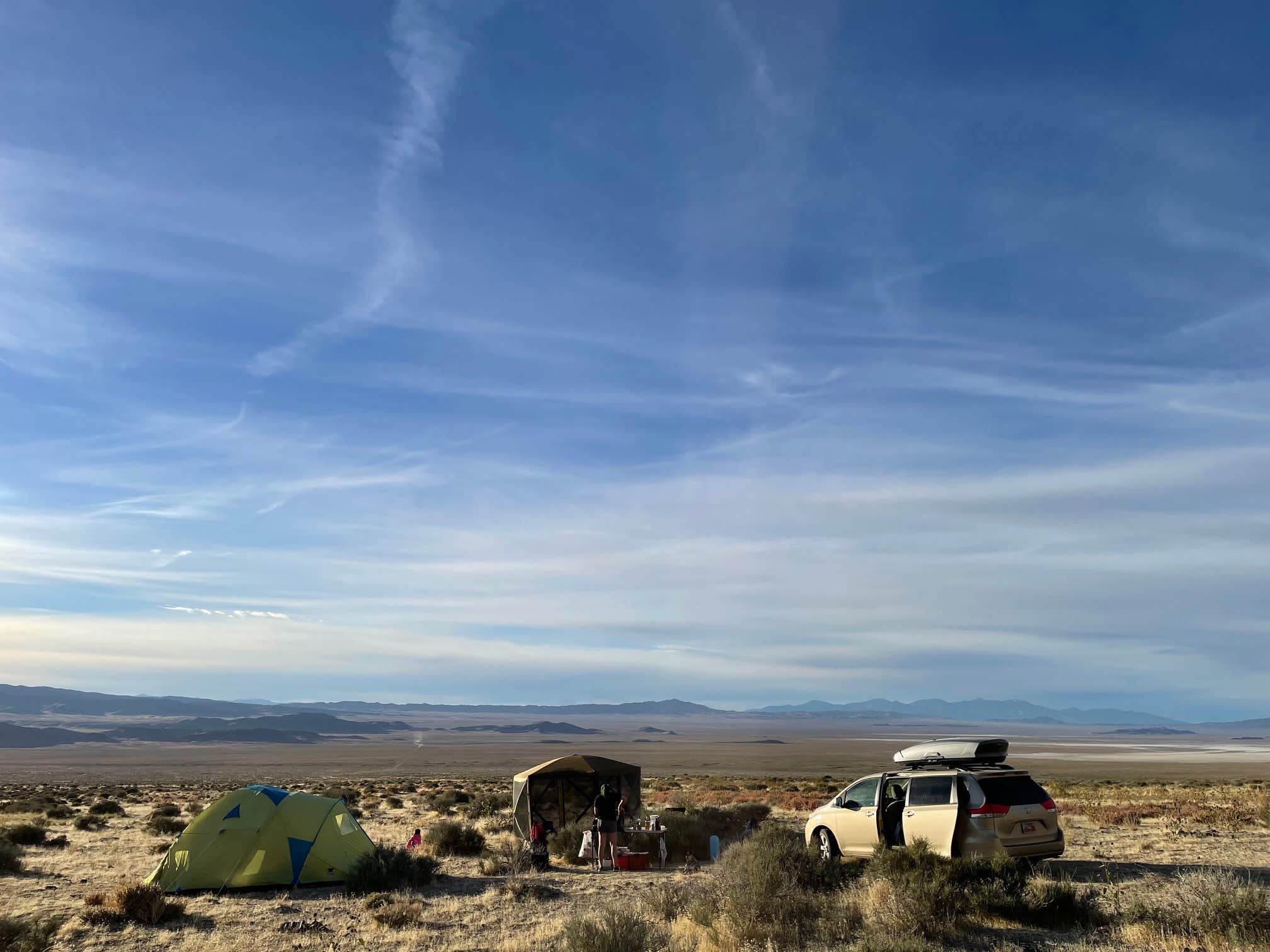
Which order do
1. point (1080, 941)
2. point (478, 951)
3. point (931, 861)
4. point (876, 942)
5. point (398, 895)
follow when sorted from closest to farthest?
point (876, 942), point (1080, 941), point (478, 951), point (931, 861), point (398, 895)

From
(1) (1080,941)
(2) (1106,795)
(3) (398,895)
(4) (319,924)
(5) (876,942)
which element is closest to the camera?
(5) (876,942)

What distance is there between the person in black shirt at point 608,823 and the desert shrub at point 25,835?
47.7 ft

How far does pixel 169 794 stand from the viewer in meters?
47.7

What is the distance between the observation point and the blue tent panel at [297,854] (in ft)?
52.7

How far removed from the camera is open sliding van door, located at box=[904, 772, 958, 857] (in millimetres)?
13273

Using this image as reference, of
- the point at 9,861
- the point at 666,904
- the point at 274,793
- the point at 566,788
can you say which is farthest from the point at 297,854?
the point at 566,788

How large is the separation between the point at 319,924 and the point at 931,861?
8.13 meters

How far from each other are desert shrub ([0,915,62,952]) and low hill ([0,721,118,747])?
183m

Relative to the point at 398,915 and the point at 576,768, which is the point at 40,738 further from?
the point at 398,915

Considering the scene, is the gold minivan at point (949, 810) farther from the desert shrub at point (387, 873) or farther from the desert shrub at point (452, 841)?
the desert shrub at point (452, 841)

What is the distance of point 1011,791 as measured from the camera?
13.6 m

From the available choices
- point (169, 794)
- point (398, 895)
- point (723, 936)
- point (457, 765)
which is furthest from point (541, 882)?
point (457, 765)

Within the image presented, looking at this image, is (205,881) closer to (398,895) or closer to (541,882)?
(398,895)

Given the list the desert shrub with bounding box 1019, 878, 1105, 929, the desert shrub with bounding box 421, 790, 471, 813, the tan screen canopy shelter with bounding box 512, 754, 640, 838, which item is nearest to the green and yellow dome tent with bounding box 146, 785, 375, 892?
the tan screen canopy shelter with bounding box 512, 754, 640, 838
